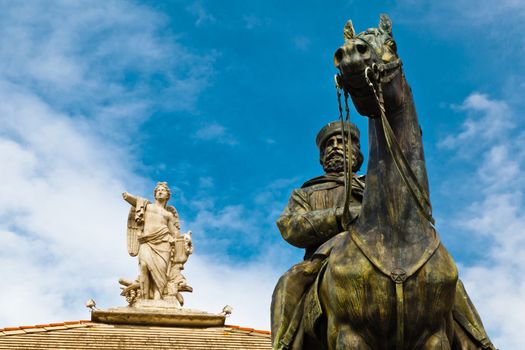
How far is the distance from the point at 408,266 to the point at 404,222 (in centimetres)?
34

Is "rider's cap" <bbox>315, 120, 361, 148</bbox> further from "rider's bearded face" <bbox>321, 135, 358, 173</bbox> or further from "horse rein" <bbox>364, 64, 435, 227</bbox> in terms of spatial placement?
"horse rein" <bbox>364, 64, 435, 227</bbox>

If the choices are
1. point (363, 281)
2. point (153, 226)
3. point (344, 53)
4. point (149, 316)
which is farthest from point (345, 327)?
point (153, 226)

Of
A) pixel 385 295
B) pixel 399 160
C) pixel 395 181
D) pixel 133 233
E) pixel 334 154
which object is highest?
pixel 133 233

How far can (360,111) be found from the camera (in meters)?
8.10

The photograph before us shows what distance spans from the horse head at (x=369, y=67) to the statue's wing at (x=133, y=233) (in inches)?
918

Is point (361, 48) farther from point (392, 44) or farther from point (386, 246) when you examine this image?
point (386, 246)

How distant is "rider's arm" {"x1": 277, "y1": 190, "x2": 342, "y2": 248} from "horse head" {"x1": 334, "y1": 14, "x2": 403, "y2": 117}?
113cm

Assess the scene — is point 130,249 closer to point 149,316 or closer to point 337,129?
point 149,316

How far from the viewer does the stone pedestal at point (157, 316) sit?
2938cm

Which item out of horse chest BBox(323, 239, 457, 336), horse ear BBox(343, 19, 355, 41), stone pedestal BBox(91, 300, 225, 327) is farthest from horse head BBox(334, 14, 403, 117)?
stone pedestal BBox(91, 300, 225, 327)

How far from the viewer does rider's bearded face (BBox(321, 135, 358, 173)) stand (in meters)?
9.59

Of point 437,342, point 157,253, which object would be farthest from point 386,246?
point 157,253

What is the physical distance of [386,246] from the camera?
→ 26.3 feet

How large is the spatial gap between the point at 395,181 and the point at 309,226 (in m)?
1.07
